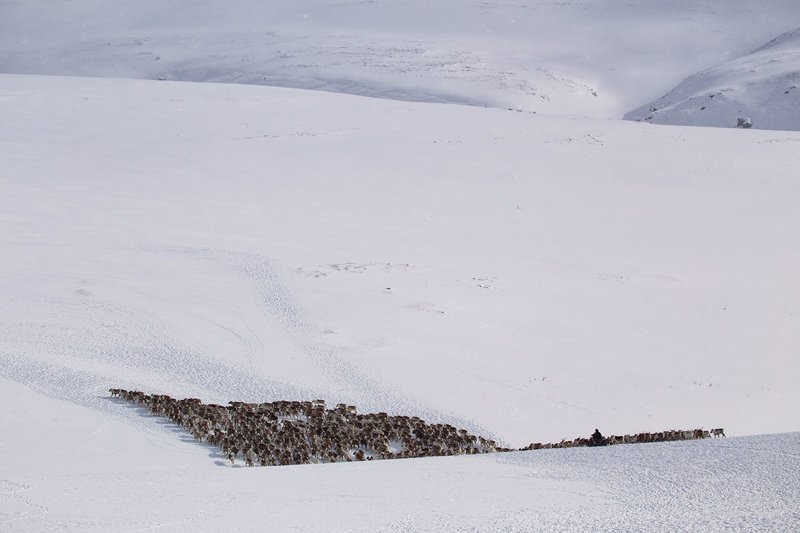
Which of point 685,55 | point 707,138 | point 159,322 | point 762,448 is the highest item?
point 685,55

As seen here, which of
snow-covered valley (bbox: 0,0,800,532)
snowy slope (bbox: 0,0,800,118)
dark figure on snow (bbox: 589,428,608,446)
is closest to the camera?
snow-covered valley (bbox: 0,0,800,532)

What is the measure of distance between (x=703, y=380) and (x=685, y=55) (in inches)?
2182

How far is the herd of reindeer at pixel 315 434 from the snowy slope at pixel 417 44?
39159 mm

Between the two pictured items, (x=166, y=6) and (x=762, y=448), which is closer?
(x=762, y=448)

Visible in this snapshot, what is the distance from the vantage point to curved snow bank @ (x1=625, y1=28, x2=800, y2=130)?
40031mm

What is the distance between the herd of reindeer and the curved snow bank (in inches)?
1346

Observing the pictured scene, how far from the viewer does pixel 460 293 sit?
1359 cm

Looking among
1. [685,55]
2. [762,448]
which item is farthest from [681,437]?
[685,55]

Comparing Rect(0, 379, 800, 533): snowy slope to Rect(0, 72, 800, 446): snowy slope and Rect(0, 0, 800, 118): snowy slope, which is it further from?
Rect(0, 0, 800, 118): snowy slope

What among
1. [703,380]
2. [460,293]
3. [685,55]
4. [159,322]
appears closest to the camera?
[703,380]

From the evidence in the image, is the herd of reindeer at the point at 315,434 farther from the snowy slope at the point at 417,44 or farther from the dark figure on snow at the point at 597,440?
the snowy slope at the point at 417,44

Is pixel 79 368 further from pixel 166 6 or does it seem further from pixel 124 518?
pixel 166 6

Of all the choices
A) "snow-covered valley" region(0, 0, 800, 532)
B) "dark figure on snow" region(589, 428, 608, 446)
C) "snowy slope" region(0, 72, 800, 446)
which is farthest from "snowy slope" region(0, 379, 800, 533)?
"snowy slope" region(0, 72, 800, 446)

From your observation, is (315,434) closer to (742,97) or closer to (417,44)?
(742,97)
